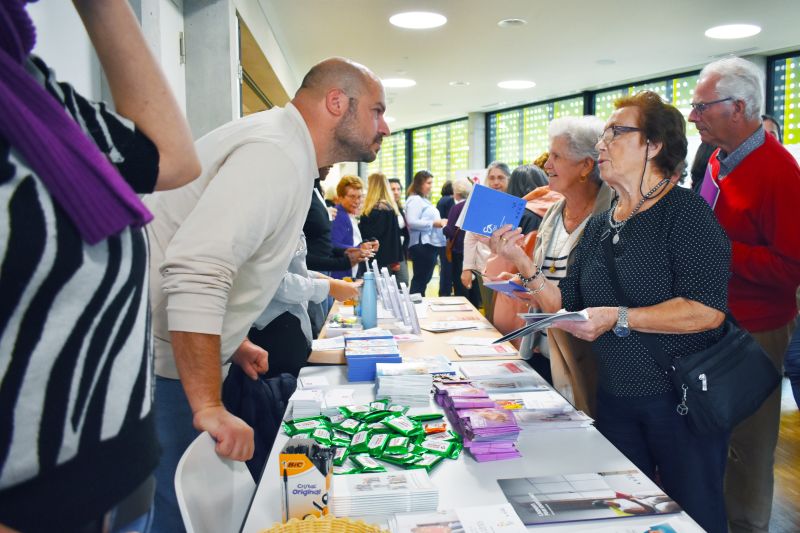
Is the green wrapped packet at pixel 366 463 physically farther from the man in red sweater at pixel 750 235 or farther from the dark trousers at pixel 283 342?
the man in red sweater at pixel 750 235

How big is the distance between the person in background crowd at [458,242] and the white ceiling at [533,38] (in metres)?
1.53

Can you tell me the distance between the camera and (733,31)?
6.09 meters

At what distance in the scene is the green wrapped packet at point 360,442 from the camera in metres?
1.56

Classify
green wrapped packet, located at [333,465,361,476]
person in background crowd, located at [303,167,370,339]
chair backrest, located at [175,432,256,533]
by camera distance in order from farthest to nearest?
person in background crowd, located at [303,167,370,339], green wrapped packet, located at [333,465,361,476], chair backrest, located at [175,432,256,533]

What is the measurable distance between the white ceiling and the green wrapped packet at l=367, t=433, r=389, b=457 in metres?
4.38

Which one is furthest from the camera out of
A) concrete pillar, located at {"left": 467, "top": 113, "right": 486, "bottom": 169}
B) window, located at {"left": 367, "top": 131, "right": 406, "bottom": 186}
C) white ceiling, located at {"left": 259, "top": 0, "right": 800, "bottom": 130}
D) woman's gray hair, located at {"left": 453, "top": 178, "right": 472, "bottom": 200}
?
window, located at {"left": 367, "top": 131, "right": 406, "bottom": 186}

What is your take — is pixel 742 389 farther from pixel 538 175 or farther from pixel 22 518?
pixel 538 175

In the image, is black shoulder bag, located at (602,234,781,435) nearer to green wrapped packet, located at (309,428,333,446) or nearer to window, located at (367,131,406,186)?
green wrapped packet, located at (309,428,333,446)

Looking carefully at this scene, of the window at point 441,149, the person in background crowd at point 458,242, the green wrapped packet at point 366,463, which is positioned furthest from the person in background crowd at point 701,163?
the window at point 441,149

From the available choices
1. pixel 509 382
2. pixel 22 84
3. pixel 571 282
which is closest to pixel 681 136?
pixel 571 282

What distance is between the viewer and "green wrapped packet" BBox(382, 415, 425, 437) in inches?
64.7

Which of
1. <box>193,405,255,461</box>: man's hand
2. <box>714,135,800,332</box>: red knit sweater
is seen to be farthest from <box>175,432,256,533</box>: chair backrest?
<box>714,135,800,332</box>: red knit sweater

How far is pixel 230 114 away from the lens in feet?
12.2

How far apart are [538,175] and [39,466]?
13.5 feet
